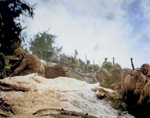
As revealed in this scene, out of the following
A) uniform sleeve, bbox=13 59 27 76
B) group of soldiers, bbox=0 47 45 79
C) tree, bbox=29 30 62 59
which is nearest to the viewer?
uniform sleeve, bbox=13 59 27 76

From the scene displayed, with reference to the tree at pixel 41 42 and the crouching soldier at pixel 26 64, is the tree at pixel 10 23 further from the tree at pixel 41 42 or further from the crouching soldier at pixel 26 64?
the tree at pixel 41 42

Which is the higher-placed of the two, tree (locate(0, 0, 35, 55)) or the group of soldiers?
tree (locate(0, 0, 35, 55))

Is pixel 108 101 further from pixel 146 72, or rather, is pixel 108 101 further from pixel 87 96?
pixel 146 72

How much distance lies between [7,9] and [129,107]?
5328 millimetres

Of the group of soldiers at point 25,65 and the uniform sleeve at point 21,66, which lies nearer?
the uniform sleeve at point 21,66

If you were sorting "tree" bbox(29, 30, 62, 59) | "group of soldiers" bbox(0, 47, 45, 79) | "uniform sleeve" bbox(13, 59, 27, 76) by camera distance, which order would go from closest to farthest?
1. "uniform sleeve" bbox(13, 59, 27, 76)
2. "group of soldiers" bbox(0, 47, 45, 79)
3. "tree" bbox(29, 30, 62, 59)

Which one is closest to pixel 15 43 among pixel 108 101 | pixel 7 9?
pixel 7 9

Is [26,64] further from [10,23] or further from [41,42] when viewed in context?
[41,42]

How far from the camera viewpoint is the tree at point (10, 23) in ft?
13.0

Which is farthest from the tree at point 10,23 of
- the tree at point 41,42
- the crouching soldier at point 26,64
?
the tree at point 41,42

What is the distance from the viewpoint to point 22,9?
450cm

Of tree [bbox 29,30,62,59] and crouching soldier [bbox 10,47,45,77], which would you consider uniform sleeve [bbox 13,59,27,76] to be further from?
Result: tree [bbox 29,30,62,59]

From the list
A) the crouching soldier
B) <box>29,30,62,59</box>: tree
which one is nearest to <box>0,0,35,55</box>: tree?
the crouching soldier

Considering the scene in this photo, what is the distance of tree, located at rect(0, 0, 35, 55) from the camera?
3.97 m
